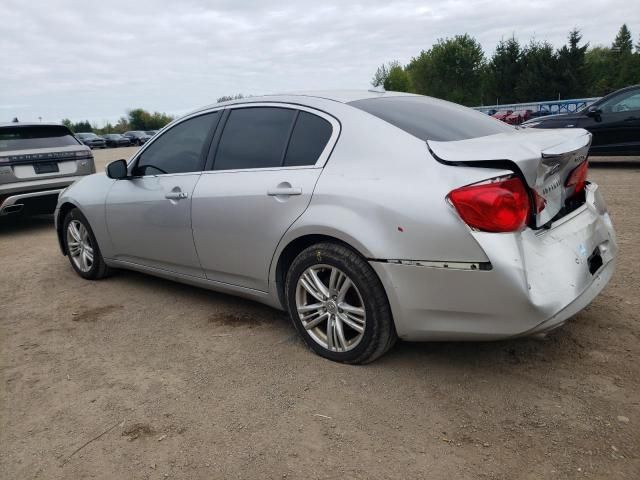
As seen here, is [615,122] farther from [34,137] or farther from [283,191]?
[34,137]

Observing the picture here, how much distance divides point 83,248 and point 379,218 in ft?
11.4

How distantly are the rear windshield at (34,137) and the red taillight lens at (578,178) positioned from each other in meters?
6.98

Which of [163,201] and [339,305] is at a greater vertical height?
[163,201]

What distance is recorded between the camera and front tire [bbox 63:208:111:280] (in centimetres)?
497

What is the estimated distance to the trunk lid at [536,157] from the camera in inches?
99.8

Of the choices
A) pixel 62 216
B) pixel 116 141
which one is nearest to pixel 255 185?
pixel 62 216

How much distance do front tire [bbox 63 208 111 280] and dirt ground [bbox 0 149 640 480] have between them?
991 millimetres


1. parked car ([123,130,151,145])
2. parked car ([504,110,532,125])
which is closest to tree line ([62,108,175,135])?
parked car ([123,130,151,145])

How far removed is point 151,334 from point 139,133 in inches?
2014

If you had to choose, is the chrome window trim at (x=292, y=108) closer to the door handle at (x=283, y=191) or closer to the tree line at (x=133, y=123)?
the door handle at (x=283, y=191)

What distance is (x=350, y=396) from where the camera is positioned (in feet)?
9.14

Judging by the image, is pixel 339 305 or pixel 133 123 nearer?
pixel 339 305

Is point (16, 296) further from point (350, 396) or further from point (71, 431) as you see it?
point (350, 396)

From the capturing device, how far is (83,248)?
5117 millimetres
